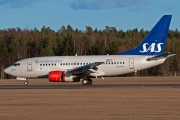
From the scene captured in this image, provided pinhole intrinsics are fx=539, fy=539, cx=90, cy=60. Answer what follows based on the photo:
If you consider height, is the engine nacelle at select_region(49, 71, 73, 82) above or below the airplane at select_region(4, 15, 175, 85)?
below

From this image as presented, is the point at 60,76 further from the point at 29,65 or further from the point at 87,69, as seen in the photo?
the point at 29,65

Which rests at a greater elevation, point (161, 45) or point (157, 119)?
point (161, 45)

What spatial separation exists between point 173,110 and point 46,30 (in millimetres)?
158485

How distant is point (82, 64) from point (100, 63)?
2583 mm

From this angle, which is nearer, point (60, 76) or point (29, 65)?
point (60, 76)

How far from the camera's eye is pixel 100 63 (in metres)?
52.3

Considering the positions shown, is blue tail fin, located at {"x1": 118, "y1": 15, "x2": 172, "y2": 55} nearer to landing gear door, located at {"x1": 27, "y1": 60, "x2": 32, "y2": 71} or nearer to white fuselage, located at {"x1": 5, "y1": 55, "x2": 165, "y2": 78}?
white fuselage, located at {"x1": 5, "y1": 55, "x2": 165, "y2": 78}

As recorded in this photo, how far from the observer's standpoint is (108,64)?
53.5m

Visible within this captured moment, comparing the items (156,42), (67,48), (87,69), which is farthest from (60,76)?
(67,48)

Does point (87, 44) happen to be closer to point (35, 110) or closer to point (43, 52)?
point (43, 52)

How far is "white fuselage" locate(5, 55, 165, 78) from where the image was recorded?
53.2m

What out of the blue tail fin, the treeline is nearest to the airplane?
the blue tail fin


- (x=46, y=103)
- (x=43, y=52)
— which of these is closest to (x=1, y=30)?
(x=43, y=52)

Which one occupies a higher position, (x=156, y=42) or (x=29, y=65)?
(x=156, y=42)
